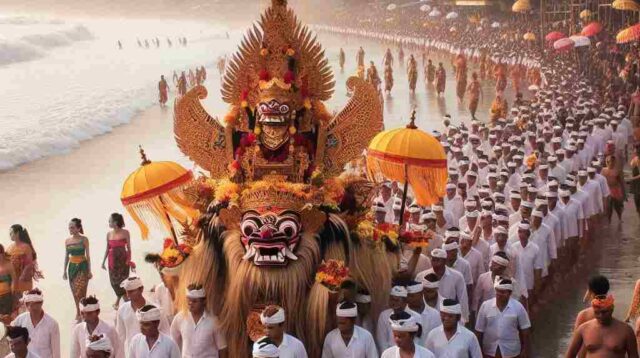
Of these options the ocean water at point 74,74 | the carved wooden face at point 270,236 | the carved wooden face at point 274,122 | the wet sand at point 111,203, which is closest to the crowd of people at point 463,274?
the wet sand at point 111,203

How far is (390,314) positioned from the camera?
7293 mm

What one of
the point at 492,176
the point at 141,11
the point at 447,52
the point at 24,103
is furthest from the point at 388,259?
the point at 141,11

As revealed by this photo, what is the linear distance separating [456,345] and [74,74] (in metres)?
48.3

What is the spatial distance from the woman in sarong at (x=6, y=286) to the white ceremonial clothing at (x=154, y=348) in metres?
3.16

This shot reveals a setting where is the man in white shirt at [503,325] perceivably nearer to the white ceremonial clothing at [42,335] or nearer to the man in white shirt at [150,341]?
the man in white shirt at [150,341]

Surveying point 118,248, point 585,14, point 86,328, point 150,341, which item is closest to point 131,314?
point 86,328

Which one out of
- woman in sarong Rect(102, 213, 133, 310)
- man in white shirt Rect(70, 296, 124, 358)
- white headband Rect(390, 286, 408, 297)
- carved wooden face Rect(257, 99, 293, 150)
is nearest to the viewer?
white headband Rect(390, 286, 408, 297)

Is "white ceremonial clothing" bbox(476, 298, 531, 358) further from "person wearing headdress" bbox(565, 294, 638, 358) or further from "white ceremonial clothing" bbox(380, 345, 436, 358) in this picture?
"white ceremonial clothing" bbox(380, 345, 436, 358)

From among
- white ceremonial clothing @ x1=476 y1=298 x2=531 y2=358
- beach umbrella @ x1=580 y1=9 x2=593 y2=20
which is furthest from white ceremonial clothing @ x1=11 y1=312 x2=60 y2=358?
beach umbrella @ x1=580 y1=9 x2=593 y2=20

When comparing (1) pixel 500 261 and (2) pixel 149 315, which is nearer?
(2) pixel 149 315

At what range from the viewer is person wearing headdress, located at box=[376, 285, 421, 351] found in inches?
285

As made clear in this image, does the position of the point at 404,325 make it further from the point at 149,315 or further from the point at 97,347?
the point at 97,347

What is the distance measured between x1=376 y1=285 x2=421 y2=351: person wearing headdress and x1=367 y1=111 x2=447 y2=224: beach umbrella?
1.55 metres

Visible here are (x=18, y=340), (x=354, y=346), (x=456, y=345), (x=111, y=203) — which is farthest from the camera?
(x=111, y=203)
